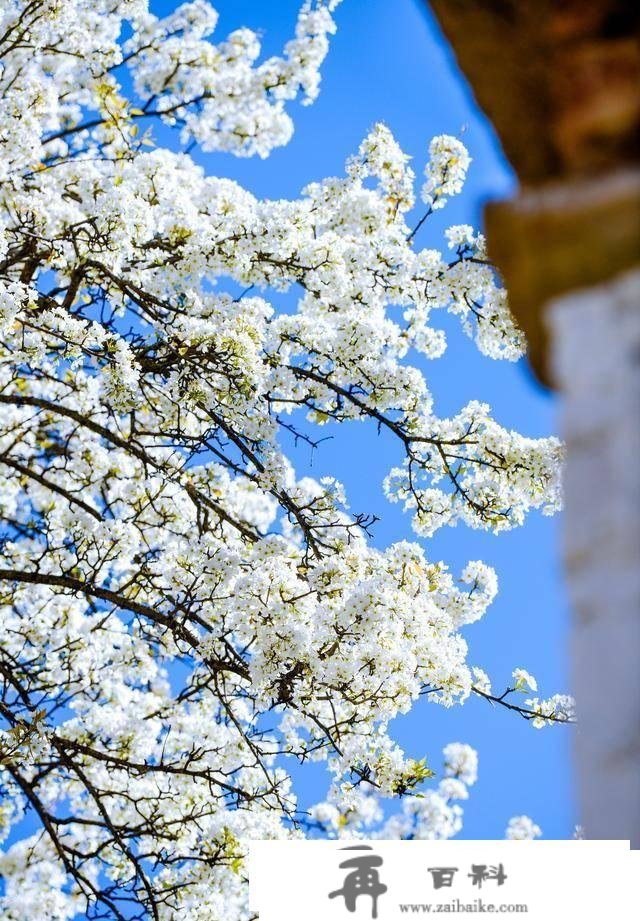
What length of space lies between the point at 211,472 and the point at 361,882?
364 cm

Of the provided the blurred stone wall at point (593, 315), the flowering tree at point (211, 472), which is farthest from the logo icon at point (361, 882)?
the blurred stone wall at point (593, 315)

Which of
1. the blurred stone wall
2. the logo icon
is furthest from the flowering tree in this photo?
the blurred stone wall

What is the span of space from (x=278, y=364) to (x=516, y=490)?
189cm

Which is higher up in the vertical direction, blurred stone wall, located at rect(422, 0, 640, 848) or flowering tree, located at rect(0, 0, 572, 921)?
flowering tree, located at rect(0, 0, 572, 921)

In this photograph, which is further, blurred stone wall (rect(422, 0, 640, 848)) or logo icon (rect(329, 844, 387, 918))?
logo icon (rect(329, 844, 387, 918))

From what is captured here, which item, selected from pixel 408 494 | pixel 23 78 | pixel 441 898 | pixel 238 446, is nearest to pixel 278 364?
pixel 238 446

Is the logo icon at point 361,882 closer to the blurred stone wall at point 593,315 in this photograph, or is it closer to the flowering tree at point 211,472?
the flowering tree at point 211,472

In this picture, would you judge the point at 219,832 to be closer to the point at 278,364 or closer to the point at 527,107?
the point at 278,364

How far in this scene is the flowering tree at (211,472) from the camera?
17.6 feet

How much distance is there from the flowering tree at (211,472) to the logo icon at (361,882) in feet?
3.57

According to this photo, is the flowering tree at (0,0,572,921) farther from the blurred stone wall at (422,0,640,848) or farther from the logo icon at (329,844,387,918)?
the blurred stone wall at (422,0,640,848)

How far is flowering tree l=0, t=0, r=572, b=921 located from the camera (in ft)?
17.6

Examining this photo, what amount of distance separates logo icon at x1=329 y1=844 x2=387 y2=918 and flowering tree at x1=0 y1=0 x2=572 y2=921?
109cm

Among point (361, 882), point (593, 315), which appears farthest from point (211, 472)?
point (593, 315)
